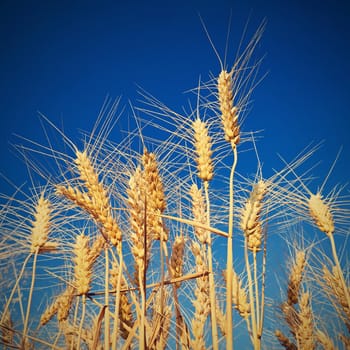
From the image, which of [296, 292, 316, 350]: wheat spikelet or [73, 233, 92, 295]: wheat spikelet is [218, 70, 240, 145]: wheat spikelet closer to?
[73, 233, 92, 295]: wheat spikelet

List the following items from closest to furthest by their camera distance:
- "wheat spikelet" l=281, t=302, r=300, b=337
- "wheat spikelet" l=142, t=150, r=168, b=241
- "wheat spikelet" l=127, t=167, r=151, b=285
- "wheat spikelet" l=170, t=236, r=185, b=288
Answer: "wheat spikelet" l=127, t=167, r=151, b=285, "wheat spikelet" l=142, t=150, r=168, b=241, "wheat spikelet" l=170, t=236, r=185, b=288, "wheat spikelet" l=281, t=302, r=300, b=337

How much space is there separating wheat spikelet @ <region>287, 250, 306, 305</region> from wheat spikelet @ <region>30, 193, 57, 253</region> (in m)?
2.04

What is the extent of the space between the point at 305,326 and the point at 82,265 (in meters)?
1.85

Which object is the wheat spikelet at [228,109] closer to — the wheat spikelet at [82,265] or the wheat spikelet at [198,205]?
the wheat spikelet at [198,205]

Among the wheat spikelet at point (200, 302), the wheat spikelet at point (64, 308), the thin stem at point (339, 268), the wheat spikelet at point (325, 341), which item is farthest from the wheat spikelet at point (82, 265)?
the wheat spikelet at point (325, 341)

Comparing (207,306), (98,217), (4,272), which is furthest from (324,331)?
(4,272)

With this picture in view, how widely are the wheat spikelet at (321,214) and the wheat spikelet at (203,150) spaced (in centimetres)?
101

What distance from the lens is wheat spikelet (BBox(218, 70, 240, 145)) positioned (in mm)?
1631

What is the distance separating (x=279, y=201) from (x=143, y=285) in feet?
3.89

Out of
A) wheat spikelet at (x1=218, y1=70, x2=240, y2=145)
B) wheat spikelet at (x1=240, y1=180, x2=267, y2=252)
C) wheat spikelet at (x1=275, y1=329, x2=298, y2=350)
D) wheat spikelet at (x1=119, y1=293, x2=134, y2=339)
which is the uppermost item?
wheat spikelet at (x1=218, y1=70, x2=240, y2=145)

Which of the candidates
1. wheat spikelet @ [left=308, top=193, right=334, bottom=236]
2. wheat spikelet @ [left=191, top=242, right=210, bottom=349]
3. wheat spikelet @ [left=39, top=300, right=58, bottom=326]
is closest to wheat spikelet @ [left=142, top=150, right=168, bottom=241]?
wheat spikelet @ [left=191, top=242, right=210, bottom=349]

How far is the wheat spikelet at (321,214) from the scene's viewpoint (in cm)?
213

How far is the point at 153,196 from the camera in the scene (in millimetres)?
1549

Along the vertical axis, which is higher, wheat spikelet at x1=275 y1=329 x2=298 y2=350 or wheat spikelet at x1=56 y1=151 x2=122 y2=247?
wheat spikelet at x1=56 y1=151 x2=122 y2=247
